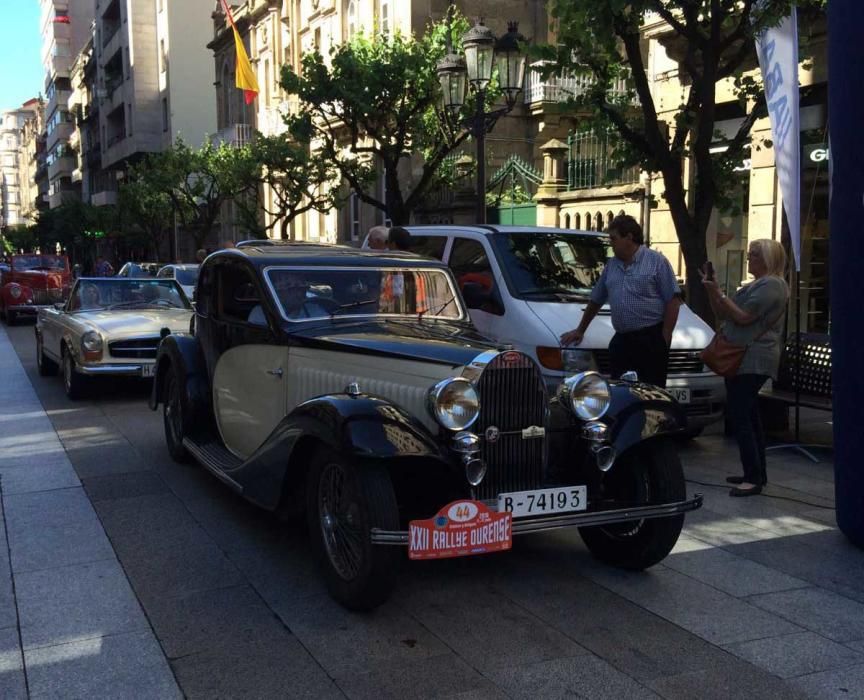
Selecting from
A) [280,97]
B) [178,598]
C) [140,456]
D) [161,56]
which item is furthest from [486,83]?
[161,56]

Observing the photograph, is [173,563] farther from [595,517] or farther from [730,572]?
[730,572]

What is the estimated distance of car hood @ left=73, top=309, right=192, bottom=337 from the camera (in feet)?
35.1

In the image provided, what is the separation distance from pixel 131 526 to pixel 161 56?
2003 inches

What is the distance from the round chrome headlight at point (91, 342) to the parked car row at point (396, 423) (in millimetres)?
3721

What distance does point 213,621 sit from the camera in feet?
13.9

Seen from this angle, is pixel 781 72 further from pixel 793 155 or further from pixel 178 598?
pixel 178 598

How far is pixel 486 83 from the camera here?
39.7 ft

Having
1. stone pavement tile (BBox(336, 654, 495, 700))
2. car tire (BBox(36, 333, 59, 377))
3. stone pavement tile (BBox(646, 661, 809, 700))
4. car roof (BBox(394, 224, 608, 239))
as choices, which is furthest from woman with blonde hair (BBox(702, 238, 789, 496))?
car tire (BBox(36, 333, 59, 377))

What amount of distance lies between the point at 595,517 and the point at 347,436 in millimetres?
1291

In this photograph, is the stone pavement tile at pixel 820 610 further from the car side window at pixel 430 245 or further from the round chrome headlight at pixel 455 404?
the car side window at pixel 430 245

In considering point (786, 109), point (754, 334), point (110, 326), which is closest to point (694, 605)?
point (754, 334)

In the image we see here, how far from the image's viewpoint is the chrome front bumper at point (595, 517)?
4.30 meters

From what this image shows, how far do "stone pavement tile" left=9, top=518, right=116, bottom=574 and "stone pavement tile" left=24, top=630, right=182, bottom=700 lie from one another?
1187 mm

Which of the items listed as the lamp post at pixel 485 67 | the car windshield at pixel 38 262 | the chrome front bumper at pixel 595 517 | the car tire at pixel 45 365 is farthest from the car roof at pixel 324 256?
the car windshield at pixel 38 262
